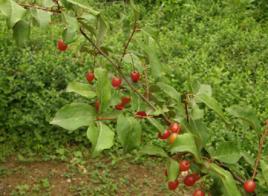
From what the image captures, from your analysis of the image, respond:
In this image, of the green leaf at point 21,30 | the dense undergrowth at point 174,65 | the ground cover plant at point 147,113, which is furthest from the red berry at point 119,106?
the dense undergrowth at point 174,65

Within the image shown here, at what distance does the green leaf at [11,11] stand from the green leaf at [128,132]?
0.39 metres

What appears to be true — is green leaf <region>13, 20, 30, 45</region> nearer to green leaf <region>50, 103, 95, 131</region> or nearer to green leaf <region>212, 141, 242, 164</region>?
green leaf <region>50, 103, 95, 131</region>

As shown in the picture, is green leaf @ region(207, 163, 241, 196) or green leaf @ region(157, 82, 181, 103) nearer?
green leaf @ region(207, 163, 241, 196)

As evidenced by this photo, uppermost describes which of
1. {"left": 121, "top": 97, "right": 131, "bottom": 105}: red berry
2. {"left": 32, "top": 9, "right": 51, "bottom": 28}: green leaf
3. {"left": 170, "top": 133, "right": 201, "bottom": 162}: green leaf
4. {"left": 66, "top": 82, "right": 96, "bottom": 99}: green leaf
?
{"left": 32, "top": 9, "right": 51, "bottom": 28}: green leaf

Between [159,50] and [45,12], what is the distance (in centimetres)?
42

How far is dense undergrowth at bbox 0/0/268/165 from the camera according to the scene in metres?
3.80

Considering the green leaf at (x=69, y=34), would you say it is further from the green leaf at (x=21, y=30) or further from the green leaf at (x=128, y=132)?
the green leaf at (x=128, y=132)

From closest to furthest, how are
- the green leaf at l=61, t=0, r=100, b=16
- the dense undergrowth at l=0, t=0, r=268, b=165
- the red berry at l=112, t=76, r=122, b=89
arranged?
the green leaf at l=61, t=0, r=100, b=16 < the red berry at l=112, t=76, r=122, b=89 < the dense undergrowth at l=0, t=0, r=268, b=165

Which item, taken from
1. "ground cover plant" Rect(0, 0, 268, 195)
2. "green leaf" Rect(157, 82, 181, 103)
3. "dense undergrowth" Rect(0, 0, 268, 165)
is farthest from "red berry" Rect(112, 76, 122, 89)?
"dense undergrowth" Rect(0, 0, 268, 165)

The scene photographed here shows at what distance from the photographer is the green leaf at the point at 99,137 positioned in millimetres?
1262

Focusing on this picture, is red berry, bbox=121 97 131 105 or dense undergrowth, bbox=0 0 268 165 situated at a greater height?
red berry, bbox=121 97 131 105

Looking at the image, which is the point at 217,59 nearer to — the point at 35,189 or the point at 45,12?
the point at 35,189

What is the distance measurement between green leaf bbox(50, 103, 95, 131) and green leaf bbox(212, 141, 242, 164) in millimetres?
383

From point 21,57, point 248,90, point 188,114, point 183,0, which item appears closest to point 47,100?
point 21,57
